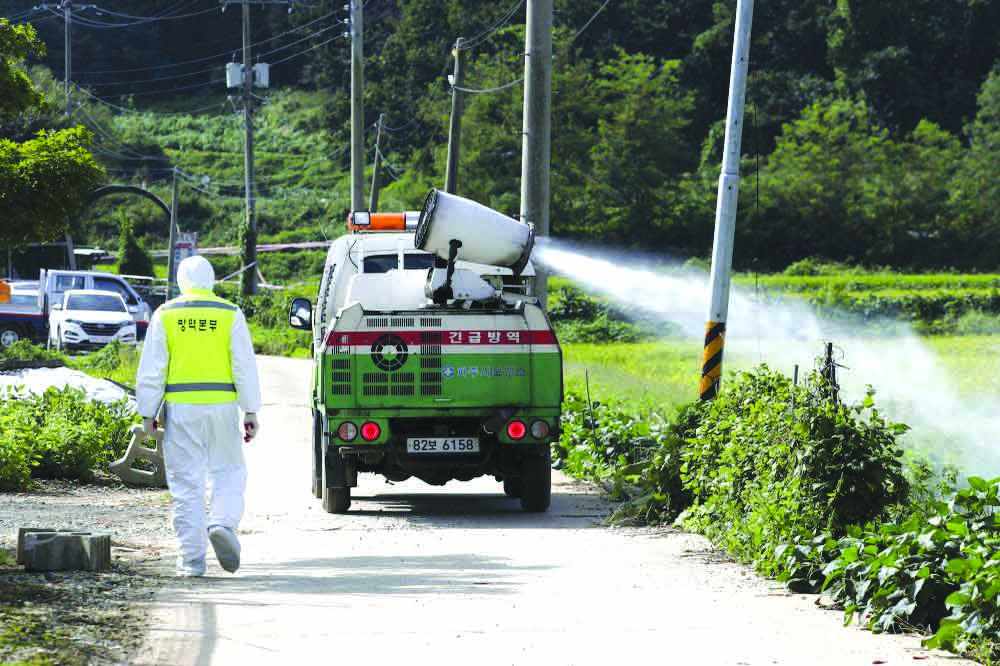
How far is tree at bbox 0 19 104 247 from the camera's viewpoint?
14680 millimetres

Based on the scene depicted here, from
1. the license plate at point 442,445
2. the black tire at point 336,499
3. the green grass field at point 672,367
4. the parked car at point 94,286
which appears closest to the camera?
the license plate at point 442,445

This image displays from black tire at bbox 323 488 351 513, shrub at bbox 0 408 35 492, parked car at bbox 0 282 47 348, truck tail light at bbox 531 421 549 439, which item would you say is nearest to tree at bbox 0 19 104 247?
shrub at bbox 0 408 35 492

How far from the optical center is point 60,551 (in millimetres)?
9234

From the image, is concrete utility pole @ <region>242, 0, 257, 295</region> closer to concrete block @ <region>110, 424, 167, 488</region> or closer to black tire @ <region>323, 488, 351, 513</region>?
concrete block @ <region>110, 424, 167, 488</region>

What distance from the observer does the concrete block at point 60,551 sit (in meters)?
9.19

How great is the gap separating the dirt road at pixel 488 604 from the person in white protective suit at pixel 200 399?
1.57 ft

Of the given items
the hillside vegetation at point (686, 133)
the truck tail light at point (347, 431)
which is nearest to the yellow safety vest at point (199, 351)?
the truck tail light at point (347, 431)

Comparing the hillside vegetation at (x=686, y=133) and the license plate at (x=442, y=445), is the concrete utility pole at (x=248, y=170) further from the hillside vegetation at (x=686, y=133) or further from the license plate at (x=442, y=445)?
the license plate at (x=442, y=445)

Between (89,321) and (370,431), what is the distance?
101 feet

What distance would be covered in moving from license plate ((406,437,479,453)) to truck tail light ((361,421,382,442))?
291 millimetres

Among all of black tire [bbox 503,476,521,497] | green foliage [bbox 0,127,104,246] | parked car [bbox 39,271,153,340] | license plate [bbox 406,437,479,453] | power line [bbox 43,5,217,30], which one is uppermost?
power line [bbox 43,5,217,30]

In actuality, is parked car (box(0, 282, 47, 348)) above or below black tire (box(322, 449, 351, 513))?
below

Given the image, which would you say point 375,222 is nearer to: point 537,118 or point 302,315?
point 302,315

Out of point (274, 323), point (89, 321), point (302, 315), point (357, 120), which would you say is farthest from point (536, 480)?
point (274, 323)
